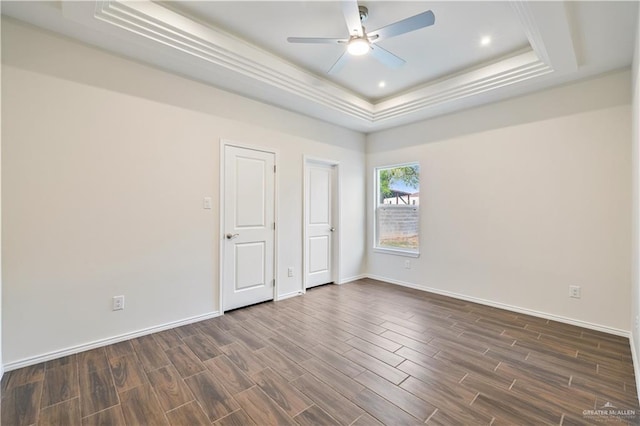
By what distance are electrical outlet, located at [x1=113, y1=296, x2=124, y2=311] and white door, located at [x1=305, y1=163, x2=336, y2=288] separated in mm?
2319

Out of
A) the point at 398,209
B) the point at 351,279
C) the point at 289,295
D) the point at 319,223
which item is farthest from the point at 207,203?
the point at 398,209

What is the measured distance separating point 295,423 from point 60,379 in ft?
5.99

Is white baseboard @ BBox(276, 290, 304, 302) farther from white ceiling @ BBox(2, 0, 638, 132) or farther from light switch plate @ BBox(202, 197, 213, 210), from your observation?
white ceiling @ BBox(2, 0, 638, 132)

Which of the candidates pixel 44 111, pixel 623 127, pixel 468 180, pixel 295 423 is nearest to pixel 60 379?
pixel 295 423

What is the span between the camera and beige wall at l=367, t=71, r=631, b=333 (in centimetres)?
286

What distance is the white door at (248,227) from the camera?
3.43 m

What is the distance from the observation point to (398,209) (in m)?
4.79

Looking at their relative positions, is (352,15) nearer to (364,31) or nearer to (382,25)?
(364,31)

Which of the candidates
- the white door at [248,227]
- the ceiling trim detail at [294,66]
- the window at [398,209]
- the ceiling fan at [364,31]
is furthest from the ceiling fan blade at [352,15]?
the window at [398,209]

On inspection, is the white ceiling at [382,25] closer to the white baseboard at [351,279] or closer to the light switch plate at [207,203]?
the light switch plate at [207,203]

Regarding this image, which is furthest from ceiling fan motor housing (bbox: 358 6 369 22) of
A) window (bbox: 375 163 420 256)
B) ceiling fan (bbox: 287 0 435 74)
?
window (bbox: 375 163 420 256)

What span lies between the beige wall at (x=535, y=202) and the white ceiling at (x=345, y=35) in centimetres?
33

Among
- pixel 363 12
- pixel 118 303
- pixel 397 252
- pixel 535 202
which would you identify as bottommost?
pixel 118 303

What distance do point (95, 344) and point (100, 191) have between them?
138 cm
